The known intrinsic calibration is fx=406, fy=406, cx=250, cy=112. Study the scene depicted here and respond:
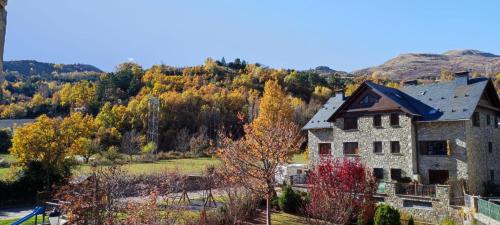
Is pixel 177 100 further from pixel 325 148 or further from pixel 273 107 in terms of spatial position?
pixel 325 148

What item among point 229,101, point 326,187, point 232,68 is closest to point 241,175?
point 326,187

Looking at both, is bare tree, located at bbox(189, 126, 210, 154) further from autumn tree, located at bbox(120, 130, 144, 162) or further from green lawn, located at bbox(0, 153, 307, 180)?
green lawn, located at bbox(0, 153, 307, 180)

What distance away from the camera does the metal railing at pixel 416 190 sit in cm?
2736

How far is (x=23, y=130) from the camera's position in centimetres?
3444

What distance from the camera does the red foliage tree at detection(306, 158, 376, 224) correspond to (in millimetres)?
20328

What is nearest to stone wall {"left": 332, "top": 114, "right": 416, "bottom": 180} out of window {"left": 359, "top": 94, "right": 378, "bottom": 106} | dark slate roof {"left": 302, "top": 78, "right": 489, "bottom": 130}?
window {"left": 359, "top": 94, "right": 378, "bottom": 106}

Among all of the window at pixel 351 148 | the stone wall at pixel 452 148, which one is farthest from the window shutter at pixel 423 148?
the window at pixel 351 148

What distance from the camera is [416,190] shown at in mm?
28094

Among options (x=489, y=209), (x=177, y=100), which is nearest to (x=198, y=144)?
(x=177, y=100)

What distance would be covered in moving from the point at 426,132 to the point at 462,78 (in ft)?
19.1

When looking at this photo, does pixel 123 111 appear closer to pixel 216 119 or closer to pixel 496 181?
pixel 216 119

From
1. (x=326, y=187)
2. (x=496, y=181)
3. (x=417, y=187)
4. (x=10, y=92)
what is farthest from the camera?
(x=10, y=92)

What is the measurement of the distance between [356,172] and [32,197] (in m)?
26.3

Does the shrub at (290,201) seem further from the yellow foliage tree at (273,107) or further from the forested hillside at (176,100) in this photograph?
the forested hillside at (176,100)
